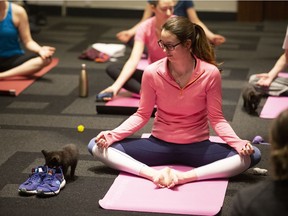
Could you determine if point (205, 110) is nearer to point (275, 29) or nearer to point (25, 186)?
point (25, 186)

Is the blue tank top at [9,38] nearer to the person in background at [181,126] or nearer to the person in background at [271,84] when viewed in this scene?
the person in background at [271,84]

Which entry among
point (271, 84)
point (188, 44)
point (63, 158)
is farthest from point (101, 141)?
point (271, 84)

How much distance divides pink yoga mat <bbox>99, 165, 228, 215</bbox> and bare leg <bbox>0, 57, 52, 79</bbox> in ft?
7.84

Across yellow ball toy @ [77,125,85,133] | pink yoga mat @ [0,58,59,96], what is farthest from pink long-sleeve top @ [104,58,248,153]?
pink yoga mat @ [0,58,59,96]

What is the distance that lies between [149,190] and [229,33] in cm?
484

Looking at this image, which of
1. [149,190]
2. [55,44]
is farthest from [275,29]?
[149,190]

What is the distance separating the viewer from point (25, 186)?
3.24 metres

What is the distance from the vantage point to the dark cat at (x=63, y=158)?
333cm

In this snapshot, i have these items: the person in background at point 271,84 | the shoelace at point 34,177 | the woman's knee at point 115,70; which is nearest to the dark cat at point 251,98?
the person in background at point 271,84

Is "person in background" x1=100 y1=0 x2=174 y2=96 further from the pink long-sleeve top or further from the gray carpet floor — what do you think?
the pink long-sleeve top

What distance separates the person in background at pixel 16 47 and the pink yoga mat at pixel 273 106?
6.14ft

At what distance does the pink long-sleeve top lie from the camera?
3318 mm

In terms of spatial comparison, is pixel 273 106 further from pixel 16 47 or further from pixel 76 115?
pixel 16 47

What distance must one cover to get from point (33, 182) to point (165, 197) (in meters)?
0.68
